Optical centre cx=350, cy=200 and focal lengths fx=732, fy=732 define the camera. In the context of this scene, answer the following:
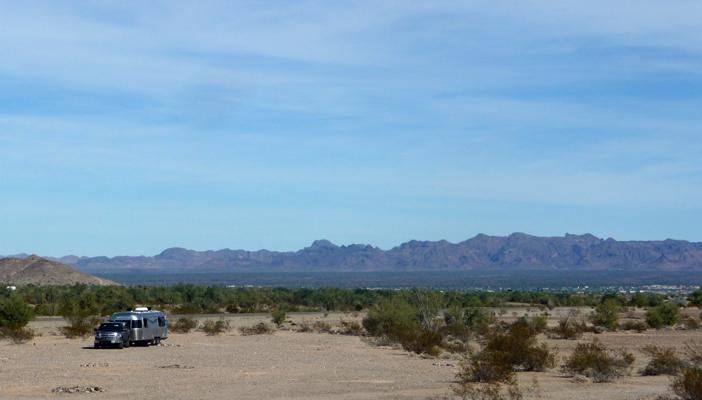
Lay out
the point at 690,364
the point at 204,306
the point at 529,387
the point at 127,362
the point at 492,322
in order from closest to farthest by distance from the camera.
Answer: the point at 529,387
the point at 690,364
the point at 127,362
the point at 492,322
the point at 204,306

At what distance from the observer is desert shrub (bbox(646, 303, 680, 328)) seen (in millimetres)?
47831

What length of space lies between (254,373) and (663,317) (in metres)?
34.1

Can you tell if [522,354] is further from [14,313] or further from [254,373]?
[14,313]

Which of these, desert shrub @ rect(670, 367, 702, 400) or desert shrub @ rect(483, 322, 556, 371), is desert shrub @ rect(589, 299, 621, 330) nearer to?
desert shrub @ rect(483, 322, 556, 371)

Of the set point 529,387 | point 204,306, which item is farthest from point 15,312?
point 529,387

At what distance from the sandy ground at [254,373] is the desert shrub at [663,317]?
1136 cm

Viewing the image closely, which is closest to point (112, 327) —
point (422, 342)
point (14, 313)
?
point (422, 342)

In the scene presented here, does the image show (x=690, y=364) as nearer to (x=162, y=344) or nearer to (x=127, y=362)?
(x=127, y=362)

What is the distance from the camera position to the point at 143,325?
33562 mm

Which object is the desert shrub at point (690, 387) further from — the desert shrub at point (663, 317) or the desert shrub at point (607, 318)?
the desert shrub at point (663, 317)

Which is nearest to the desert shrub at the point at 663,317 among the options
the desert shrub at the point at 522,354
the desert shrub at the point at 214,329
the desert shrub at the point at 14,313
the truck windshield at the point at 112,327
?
the desert shrub at the point at 522,354

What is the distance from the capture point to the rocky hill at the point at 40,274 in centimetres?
14100

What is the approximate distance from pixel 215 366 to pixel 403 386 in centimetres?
796

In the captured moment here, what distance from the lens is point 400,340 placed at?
108ft
